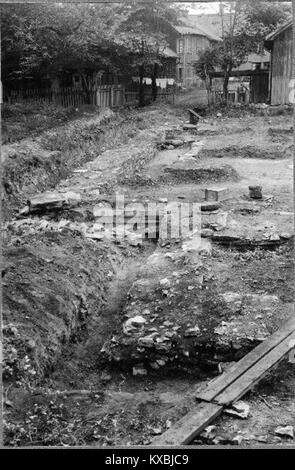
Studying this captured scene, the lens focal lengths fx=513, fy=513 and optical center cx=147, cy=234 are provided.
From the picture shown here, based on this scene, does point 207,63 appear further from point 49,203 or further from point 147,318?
point 147,318

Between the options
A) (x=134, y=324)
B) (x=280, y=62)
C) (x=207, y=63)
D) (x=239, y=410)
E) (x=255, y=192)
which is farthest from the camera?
(x=207, y=63)

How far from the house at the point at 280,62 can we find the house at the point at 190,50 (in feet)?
43.8

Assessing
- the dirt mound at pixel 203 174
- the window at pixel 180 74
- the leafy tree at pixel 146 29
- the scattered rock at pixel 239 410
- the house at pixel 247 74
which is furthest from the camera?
the window at pixel 180 74

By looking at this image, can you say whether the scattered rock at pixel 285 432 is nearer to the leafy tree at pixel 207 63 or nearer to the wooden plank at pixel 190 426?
the wooden plank at pixel 190 426

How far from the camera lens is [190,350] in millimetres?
6012

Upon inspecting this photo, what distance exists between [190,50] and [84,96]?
18.0 m

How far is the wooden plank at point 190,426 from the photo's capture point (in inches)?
164

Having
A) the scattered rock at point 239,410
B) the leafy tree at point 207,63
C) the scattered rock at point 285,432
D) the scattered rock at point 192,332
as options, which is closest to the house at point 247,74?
the leafy tree at point 207,63

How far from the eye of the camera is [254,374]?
505 cm

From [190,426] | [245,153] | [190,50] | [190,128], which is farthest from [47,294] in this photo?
[190,50]
